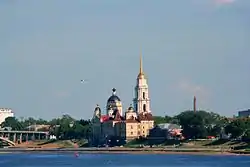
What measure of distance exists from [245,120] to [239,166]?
62.5m

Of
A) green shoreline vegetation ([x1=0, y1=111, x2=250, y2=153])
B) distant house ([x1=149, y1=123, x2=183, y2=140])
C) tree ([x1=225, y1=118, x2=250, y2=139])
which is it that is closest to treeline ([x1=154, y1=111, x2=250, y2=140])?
green shoreline vegetation ([x1=0, y1=111, x2=250, y2=153])

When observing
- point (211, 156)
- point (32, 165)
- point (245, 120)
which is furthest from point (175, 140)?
point (32, 165)

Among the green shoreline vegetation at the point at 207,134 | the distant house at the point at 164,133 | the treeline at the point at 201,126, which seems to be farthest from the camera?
the distant house at the point at 164,133

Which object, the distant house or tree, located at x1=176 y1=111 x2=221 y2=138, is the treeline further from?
the distant house

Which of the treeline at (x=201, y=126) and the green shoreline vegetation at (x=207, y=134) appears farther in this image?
the treeline at (x=201, y=126)

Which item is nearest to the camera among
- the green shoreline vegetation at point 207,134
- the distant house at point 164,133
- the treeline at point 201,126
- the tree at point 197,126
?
the green shoreline vegetation at point 207,134

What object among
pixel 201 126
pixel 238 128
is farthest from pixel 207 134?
pixel 238 128

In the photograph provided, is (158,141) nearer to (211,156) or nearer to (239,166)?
(211,156)

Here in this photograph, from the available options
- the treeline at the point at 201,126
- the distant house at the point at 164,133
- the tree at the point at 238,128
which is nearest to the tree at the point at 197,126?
the treeline at the point at 201,126

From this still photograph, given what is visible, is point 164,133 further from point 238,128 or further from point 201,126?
point 238,128

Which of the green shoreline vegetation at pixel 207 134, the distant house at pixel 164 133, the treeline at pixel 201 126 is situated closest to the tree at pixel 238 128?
the green shoreline vegetation at pixel 207 134

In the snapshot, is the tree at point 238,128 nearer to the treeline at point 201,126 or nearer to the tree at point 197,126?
the treeline at point 201,126

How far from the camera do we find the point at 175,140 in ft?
613

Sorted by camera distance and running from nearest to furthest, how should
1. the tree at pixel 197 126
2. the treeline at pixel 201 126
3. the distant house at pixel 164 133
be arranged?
the treeline at pixel 201 126, the tree at pixel 197 126, the distant house at pixel 164 133
